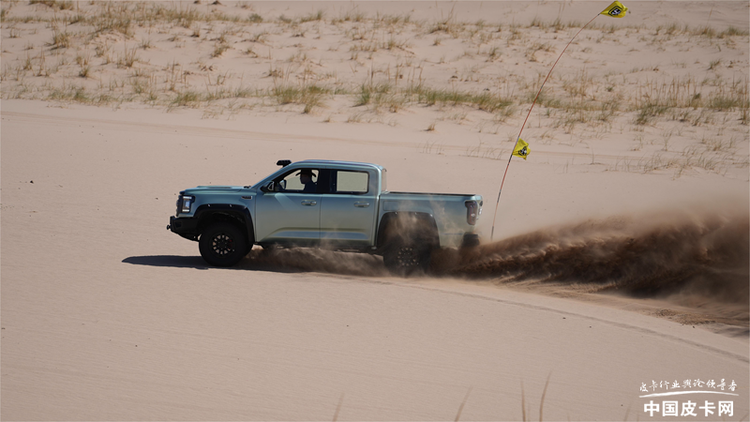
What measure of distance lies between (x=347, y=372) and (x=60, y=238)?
6463 mm

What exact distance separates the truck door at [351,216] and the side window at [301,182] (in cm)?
26

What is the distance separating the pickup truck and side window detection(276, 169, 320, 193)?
0.04 ft

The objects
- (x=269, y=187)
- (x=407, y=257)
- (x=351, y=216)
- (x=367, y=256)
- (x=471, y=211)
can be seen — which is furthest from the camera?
(x=367, y=256)

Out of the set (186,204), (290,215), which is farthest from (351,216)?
(186,204)

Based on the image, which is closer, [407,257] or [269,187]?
[407,257]

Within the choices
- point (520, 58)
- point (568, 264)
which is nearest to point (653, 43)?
point (520, 58)

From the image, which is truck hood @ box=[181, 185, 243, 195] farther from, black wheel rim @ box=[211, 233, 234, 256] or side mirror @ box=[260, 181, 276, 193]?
black wheel rim @ box=[211, 233, 234, 256]

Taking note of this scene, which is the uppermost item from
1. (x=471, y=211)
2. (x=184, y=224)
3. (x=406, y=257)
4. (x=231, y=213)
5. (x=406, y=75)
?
(x=406, y=75)

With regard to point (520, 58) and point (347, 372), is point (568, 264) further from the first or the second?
point (520, 58)

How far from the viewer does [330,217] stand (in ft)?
30.1

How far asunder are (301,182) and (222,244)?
1.39 meters

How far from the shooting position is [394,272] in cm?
934

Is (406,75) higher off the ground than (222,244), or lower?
higher

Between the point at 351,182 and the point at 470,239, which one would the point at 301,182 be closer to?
the point at 351,182
